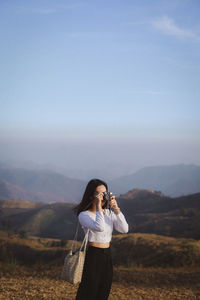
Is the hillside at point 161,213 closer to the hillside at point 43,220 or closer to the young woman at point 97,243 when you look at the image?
the hillside at point 43,220

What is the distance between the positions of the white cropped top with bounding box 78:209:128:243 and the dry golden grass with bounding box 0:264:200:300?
168 inches

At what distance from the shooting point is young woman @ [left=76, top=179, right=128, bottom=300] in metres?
3.49

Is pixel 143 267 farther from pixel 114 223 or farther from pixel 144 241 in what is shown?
pixel 114 223

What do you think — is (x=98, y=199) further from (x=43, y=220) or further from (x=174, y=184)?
(x=174, y=184)

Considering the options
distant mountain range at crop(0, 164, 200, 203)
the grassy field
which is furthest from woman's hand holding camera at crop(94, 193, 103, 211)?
distant mountain range at crop(0, 164, 200, 203)

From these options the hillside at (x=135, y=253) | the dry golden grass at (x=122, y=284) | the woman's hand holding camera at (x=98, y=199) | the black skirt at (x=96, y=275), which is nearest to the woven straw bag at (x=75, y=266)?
the black skirt at (x=96, y=275)

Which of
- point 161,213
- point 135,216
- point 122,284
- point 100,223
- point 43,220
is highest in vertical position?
point 100,223

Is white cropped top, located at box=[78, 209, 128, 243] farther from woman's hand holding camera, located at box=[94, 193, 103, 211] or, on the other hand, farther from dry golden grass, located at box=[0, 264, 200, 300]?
dry golden grass, located at box=[0, 264, 200, 300]

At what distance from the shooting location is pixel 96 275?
350 cm

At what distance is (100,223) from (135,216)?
31428 millimetres

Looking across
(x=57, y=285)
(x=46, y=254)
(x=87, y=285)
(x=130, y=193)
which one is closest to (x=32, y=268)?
(x=46, y=254)

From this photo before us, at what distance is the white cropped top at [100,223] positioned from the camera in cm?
344

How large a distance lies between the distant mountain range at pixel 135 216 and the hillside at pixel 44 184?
6665 centimetres

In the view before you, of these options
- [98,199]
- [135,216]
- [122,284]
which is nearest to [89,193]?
[98,199]
